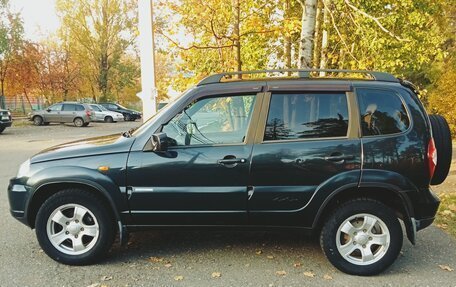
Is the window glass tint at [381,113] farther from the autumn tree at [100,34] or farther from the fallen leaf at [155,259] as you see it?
the autumn tree at [100,34]

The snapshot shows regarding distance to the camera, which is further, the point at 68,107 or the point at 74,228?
the point at 68,107

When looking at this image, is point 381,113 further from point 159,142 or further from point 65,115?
point 65,115

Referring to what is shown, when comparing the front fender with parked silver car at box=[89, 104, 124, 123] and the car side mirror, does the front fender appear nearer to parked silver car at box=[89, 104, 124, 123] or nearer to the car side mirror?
the car side mirror

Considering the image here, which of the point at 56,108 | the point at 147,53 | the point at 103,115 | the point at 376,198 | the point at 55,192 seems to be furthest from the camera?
the point at 103,115

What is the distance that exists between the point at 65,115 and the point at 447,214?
24.7 metres

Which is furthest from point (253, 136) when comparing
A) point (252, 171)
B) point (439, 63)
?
point (439, 63)

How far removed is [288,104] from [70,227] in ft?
8.19

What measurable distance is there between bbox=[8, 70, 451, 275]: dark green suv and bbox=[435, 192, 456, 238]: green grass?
5.50 feet

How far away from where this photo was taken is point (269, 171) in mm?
3832

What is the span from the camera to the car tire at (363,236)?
12.6 feet

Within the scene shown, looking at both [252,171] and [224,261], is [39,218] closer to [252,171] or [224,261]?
[224,261]

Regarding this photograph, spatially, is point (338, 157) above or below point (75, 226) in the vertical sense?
above

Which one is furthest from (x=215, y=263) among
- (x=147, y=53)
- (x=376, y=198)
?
(x=147, y=53)

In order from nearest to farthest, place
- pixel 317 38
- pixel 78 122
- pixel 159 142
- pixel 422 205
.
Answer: pixel 159 142
pixel 422 205
pixel 317 38
pixel 78 122
